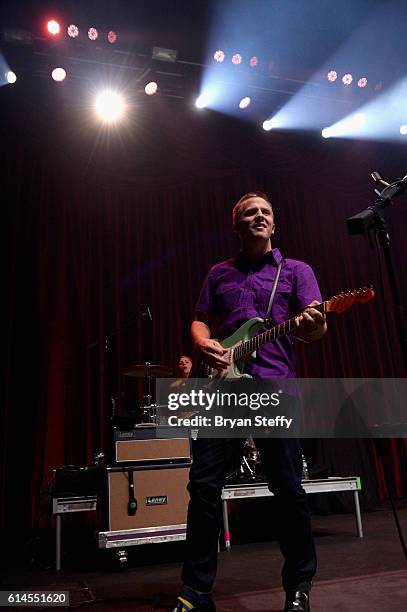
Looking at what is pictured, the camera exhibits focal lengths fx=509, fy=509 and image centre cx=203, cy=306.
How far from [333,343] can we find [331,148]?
2769 millimetres

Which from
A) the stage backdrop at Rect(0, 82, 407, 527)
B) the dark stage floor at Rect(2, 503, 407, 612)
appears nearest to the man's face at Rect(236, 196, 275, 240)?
→ the dark stage floor at Rect(2, 503, 407, 612)

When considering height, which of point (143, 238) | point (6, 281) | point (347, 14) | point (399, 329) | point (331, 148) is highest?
point (347, 14)

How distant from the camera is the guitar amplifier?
3.90 metres

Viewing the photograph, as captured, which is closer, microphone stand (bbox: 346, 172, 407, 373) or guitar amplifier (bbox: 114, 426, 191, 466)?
microphone stand (bbox: 346, 172, 407, 373)

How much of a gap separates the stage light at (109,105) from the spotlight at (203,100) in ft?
3.06

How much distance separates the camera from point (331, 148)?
7.25m

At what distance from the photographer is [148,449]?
3967 millimetres

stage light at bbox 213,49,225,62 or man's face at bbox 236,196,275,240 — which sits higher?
stage light at bbox 213,49,225,62

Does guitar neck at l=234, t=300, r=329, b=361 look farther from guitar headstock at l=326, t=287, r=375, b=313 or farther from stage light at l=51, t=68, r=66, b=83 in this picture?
stage light at l=51, t=68, r=66, b=83

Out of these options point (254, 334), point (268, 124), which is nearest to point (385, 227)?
point (254, 334)

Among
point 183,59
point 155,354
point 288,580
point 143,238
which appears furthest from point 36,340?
point 288,580

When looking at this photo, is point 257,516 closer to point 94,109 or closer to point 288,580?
point 288,580

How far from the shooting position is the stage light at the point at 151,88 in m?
5.98

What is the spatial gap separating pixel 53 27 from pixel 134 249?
260cm
